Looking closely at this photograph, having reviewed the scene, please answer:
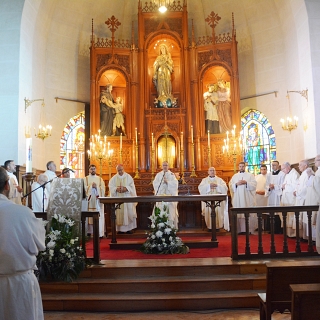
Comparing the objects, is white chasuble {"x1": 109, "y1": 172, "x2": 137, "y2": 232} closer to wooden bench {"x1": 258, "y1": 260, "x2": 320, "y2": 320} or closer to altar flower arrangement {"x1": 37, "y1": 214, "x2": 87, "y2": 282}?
altar flower arrangement {"x1": 37, "y1": 214, "x2": 87, "y2": 282}

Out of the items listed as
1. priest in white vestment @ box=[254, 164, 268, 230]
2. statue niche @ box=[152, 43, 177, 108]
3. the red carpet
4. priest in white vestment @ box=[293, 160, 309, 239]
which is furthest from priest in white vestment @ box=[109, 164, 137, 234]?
priest in white vestment @ box=[293, 160, 309, 239]

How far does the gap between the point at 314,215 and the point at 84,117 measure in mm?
9168

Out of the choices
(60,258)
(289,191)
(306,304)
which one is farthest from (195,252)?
(306,304)

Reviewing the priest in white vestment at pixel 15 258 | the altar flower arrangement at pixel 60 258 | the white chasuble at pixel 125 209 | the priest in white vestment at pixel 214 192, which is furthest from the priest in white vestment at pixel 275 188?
the priest in white vestment at pixel 15 258

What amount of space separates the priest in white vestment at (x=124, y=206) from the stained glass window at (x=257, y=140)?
204 inches

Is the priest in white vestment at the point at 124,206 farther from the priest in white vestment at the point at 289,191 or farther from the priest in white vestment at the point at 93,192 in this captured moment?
the priest in white vestment at the point at 289,191

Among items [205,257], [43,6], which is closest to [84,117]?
[43,6]

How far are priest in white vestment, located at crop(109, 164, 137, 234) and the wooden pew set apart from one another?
8018mm

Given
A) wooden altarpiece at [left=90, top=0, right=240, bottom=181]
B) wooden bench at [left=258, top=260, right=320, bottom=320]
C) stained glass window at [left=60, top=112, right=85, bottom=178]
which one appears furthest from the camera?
stained glass window at [left=60, top=112, right=85, bottom=178]

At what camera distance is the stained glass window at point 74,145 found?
14.2m

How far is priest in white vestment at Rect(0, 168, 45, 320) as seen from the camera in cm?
334

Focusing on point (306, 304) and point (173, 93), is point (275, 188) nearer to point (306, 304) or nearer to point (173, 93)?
point (173, 93)

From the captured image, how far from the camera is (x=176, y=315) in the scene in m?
5.43

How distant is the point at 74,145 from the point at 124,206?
4753mm
